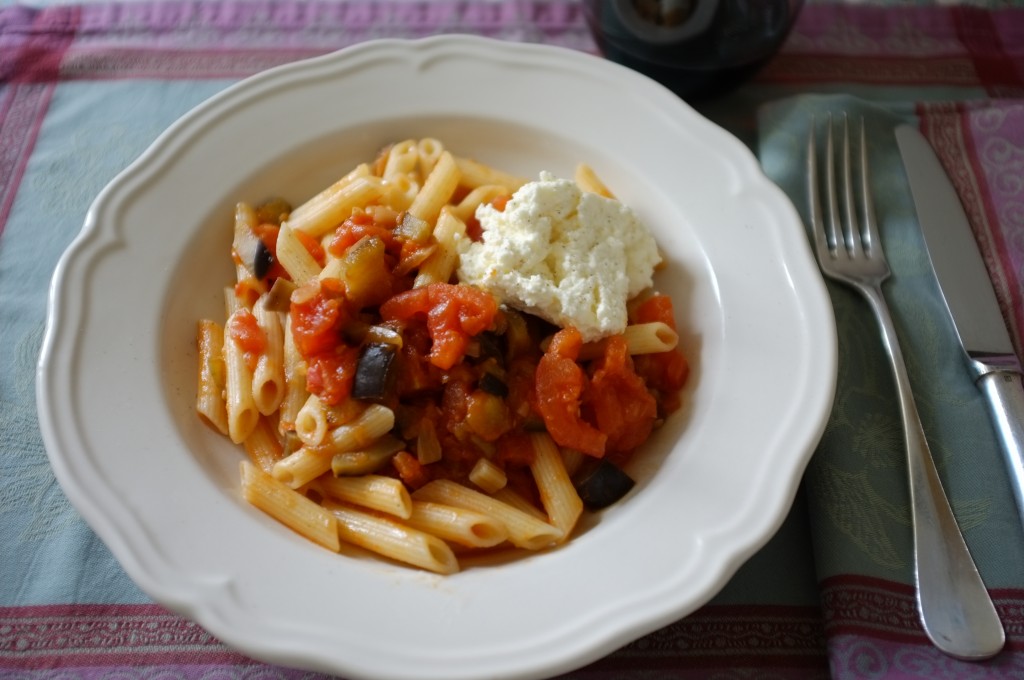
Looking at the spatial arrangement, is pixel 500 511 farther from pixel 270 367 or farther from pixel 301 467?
pixel 270 367

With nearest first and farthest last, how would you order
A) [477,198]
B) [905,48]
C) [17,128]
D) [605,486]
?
1. [605,486]
2. [477,198]
3. [17,128]
4. [905,48]

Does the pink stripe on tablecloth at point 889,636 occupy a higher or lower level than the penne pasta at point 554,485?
lower

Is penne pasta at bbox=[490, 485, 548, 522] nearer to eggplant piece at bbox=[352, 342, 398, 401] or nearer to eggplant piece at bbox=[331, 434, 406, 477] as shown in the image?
eggplant piece at bbox=[331, 434, 406, 477]

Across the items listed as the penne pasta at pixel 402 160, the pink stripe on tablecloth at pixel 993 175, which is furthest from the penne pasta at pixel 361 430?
the pink stripe on tablecloth at pixel 993 175

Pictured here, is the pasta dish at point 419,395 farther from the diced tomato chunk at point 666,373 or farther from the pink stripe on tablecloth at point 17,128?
the pink stripe on tablecloth at point 17,128

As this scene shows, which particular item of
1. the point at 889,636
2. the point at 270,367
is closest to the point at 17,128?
the point at 270,367

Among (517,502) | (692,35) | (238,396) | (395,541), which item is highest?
(692,35)

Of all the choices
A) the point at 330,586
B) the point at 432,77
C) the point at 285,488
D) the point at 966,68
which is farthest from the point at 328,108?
the point at 966,68

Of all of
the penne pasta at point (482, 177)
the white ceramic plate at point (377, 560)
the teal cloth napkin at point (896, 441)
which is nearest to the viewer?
the white ceramic plate at point (377, 560)
